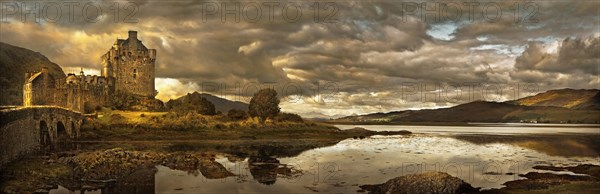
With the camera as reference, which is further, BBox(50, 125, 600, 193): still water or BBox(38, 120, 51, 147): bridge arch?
BBox(38, 120, 51, 147): bridge arch

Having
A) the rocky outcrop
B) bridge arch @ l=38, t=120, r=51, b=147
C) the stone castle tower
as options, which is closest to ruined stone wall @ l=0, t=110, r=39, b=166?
bridge arch @ l=38, t=120, r=51, b=147

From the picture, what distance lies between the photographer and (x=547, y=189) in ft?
81.7

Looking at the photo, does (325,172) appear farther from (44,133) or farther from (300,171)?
(44,133)

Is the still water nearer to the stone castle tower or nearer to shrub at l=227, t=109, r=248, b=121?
shrub at l=227, t=109, r=248, b=121

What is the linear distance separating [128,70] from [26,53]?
352 feet

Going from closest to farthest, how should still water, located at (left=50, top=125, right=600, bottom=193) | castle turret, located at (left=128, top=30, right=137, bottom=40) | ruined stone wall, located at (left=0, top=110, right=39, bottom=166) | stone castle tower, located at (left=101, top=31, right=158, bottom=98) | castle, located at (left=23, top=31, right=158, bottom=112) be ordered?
still water, located at (left=50, top=125, right=600, bottom=193)
ruined stone wall, located at (left=0, top=110, right=39, bottom=166)
castle, located at (left=23, top=31, right=158, bottom=112)
stone castle tower, located at (left=101, top=31, right=158, bottom=98)
castle turret, located at (left=128, top=30, right=137, bottom=40)

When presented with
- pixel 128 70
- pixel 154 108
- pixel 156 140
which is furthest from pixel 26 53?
pixel 156 140

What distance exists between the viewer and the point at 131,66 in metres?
90.1

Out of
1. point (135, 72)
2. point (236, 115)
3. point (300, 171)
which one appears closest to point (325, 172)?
point (300, 171)

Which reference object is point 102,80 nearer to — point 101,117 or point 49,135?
point 101,117

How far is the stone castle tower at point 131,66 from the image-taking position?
89.0 meters

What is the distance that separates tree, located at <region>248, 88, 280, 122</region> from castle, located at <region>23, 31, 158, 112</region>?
21.4 meters

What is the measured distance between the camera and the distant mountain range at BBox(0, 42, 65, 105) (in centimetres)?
11350

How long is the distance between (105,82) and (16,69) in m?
81.5
